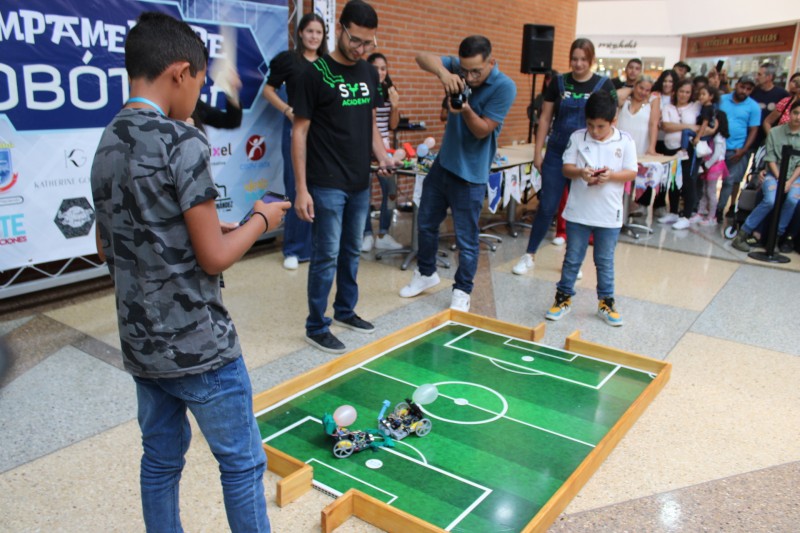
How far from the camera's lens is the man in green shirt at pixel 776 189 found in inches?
249

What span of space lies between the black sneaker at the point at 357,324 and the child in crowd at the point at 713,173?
17.1 ft

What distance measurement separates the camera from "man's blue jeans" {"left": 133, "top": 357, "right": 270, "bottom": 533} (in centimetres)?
166

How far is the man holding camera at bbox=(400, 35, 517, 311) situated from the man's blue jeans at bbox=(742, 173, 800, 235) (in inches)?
141

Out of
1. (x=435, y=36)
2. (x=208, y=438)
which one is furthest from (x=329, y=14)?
(x=208, y=438)

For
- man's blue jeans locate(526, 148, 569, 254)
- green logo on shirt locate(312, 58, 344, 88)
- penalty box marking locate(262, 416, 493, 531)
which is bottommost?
penalty box marking locate(262, 416, 493, 531)

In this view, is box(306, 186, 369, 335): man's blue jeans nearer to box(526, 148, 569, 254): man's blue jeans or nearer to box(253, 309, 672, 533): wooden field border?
box(253, 309, 672, 533): wooden field border

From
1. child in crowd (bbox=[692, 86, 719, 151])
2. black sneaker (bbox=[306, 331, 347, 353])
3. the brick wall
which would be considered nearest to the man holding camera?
black sneaker (bbox=[306, 331, 347, 353])

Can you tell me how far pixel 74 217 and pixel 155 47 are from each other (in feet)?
10.8

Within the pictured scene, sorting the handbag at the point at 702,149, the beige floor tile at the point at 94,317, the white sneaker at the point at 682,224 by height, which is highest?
the handbag at the point at 702,149

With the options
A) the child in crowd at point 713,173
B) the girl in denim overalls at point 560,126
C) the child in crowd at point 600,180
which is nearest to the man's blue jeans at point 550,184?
the girl in denim overalls at point 560,126

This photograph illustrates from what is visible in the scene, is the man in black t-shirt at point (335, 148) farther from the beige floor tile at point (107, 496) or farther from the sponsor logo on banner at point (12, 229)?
the sponsor logo on banner at point (12, 229)

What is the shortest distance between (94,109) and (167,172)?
3.33 m

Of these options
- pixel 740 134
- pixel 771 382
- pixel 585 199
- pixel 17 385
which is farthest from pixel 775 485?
pixel 740 134

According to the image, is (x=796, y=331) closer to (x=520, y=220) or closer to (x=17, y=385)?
(x=520, y=220)
